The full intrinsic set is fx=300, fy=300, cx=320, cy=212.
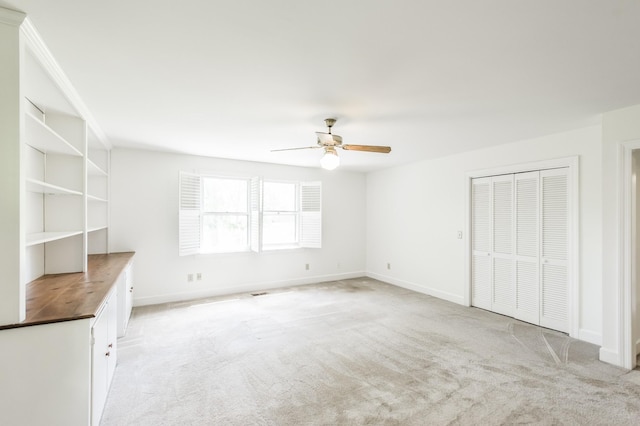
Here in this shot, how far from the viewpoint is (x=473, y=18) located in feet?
5.28

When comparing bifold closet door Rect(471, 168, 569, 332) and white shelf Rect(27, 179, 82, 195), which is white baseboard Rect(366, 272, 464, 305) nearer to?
bifold closet door Rect(471, 168, 569, 332)

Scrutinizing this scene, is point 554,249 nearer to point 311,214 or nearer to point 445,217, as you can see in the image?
point 445,217

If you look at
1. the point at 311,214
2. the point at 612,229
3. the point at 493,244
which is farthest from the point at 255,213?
the point at 612,229

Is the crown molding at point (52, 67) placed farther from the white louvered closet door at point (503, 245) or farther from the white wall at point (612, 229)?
the white louvered closet door at point (503, 245)

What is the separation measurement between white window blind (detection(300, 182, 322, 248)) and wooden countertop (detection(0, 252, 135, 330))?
331 centimetres

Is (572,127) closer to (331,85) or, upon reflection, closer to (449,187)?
(449,187)

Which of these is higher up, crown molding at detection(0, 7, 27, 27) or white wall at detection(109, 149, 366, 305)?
crown molding at detection(0, 7, 27, 27)

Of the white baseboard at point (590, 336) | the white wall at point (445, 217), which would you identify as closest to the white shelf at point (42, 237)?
the white wall at point (445, 217)

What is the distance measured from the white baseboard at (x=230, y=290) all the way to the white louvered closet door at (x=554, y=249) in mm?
3734

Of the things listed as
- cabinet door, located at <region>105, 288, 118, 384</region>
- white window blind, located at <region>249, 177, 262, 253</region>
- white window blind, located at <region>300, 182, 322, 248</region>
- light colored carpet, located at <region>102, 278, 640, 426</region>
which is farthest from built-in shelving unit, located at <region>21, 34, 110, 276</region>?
A: white window blind, located at <region>300, 182, 322, 248</region>

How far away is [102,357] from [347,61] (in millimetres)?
2776

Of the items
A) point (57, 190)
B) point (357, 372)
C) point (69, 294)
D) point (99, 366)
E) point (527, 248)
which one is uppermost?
point (57, 190)

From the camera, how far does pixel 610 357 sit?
2.97 meters

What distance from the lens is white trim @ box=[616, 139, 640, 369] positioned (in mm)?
2871
